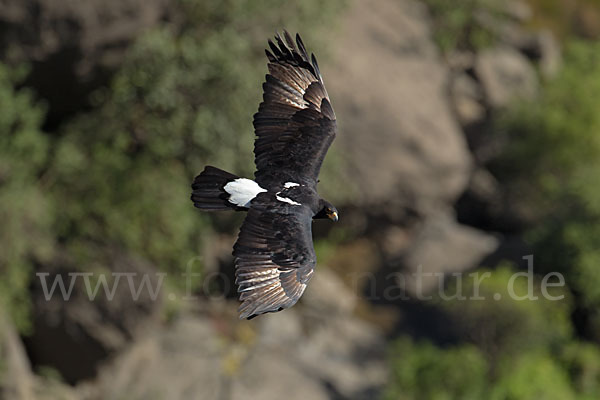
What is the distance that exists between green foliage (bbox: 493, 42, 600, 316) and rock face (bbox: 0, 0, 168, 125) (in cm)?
1125

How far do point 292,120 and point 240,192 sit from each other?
1.43 m

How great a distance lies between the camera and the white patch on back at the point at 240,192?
7.49 meters

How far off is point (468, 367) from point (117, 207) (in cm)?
801

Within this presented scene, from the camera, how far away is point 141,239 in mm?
16172

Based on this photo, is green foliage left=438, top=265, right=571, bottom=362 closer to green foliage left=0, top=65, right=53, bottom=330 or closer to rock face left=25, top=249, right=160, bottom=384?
rock face left=25, top=249, right=160, bottom=384

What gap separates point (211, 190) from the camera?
7641 mm

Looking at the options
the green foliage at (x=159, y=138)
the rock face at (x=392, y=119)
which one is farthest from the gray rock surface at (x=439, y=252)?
the green foliage at (x=159, y=138)

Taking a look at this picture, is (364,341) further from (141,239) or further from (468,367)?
(141,239)

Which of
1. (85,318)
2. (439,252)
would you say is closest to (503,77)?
(439,252)

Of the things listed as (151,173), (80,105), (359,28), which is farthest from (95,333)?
(359,28)

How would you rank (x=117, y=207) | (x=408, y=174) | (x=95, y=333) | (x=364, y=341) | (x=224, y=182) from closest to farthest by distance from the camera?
(x=224, y=182) → (x=95, y=333) → (x=117, y=207) → (x=364, y=341) → (x=408, y=174)

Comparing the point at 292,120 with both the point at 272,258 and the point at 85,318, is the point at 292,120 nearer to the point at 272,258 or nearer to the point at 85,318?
the point at 272,258

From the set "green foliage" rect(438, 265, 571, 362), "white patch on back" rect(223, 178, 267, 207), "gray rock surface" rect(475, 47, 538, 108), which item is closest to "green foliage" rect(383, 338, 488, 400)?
"green foliage" rect(438, 265, 571, 362)

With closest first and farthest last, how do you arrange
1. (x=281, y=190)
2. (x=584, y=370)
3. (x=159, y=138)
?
(x=281, y=190)
(x=159, y=138)
(x=584, y=370)
